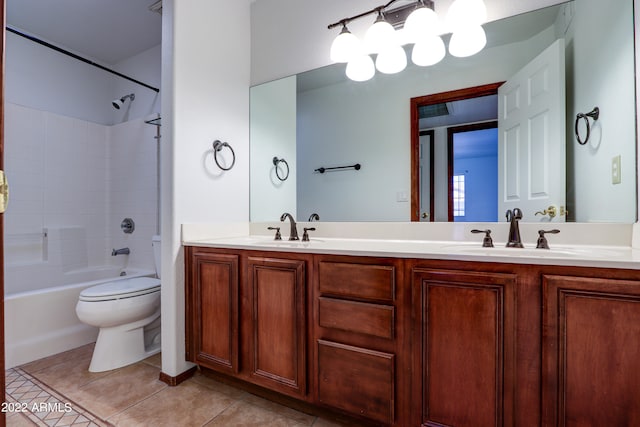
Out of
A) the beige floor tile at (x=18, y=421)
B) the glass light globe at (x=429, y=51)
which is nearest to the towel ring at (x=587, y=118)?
the glass light globe at (x=429, y=51)

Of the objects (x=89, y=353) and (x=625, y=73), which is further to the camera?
(x=89, y=353)

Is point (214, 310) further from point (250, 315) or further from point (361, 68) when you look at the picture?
point (361, 68)

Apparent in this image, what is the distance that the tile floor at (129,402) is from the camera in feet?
4.63

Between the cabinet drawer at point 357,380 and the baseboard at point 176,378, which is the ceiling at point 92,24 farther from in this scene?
the cabinet drawer at point 357,380

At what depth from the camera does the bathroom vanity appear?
0.92 m

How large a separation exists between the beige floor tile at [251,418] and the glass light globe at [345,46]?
6.30ft

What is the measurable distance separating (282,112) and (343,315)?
4.82 ft

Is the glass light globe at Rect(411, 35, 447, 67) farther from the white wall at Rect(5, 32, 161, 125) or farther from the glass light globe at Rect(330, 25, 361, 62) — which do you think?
the white wall at Rect(5, 32, 161, 125)

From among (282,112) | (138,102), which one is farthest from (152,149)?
(282,112)

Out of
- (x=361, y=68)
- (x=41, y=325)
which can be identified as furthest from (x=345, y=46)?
(x=41, y=325)

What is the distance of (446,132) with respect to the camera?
66.4 inches

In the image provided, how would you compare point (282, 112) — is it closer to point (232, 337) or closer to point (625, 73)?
point (232, 337)

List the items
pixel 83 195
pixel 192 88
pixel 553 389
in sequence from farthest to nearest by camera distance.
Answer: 1. pixel 83 195
2. pixel 192 88
3. pixel 553 389

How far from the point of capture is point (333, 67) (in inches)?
75.7
